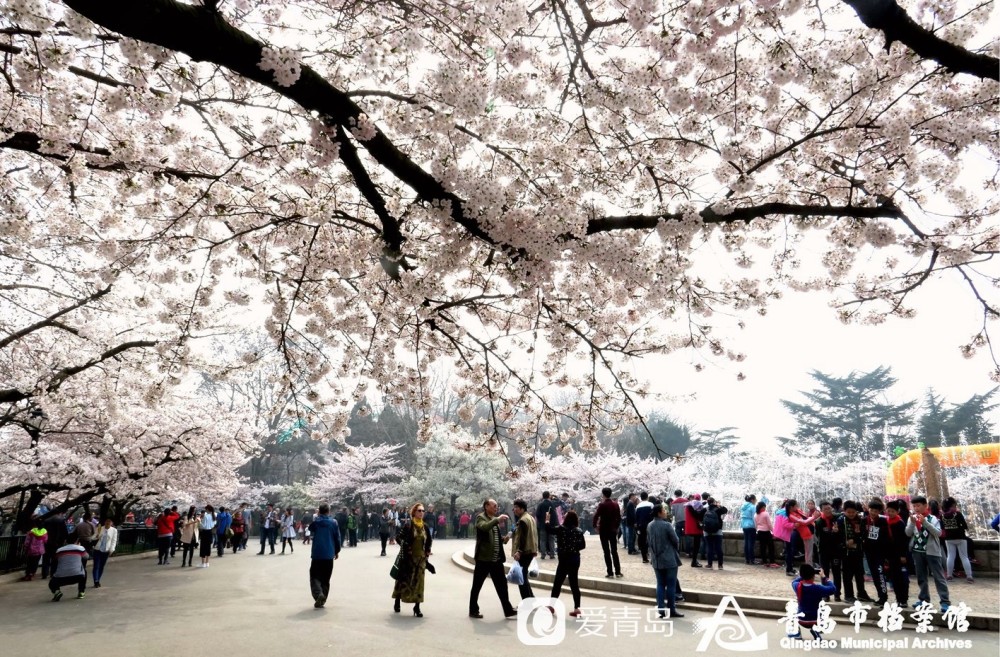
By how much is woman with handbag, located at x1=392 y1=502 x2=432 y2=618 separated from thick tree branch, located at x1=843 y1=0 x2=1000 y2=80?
7323mm

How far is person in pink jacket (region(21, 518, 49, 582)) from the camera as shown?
42.3 feet

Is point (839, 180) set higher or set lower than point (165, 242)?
higher

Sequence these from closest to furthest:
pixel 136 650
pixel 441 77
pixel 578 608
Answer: pixel 441 77 → pixel 136 650 → pixel 578 608

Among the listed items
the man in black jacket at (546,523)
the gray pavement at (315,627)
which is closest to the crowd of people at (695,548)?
the man in black jacket at (546,523)

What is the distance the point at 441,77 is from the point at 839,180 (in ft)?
15.4

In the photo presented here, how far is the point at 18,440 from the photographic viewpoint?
16828mm

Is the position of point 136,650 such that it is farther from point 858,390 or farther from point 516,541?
point 858,390

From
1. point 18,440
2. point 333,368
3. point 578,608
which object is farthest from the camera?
point 18,440

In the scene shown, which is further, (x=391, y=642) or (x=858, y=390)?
(x=858, y=390)

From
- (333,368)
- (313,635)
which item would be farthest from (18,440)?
(313,635)

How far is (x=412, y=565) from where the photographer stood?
8.21 metres

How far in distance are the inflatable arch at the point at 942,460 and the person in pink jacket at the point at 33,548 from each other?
23950 mm

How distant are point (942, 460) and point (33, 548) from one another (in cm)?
2618

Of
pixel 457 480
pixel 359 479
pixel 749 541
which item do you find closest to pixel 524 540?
pixel 749 541
